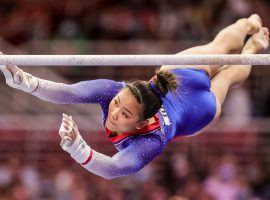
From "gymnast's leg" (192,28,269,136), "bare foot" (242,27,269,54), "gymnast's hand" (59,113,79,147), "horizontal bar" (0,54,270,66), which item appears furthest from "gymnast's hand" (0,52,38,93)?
"bare foot" (242,27,269,54)

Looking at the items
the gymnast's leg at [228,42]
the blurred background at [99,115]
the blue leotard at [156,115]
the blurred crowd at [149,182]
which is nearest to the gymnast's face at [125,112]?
the blue leotard at [156,115]

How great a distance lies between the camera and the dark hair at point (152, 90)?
5.14 m

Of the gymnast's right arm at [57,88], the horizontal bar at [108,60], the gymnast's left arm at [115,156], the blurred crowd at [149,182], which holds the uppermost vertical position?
the horizontal bar at [108,60]

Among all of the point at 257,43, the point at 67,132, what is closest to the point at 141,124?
the point at 67,132

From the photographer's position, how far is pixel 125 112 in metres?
5.12

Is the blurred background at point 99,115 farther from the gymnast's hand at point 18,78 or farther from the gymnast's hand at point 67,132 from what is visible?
the gymnast's hand at point 67,132

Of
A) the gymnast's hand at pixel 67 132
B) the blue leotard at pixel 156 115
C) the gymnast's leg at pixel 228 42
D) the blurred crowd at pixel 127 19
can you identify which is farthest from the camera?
the blurred crowd at pixel 127 19

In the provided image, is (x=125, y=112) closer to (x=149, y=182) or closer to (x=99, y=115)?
(x=149, y=182)

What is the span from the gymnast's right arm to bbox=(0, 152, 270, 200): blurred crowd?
3026mm

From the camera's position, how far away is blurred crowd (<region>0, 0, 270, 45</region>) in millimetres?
10688

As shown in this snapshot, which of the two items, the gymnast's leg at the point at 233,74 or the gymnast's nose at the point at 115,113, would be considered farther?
the gymnast's leg at the point at 233,74

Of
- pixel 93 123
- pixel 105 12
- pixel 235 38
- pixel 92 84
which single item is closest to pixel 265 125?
pixel 93 123

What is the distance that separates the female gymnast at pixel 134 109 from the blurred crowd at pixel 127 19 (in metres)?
4.62

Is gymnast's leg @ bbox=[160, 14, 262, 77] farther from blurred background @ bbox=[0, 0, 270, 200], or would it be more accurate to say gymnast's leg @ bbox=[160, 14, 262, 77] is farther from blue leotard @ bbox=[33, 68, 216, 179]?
blurred background @ bbox=[0, 0, 270, 200]
